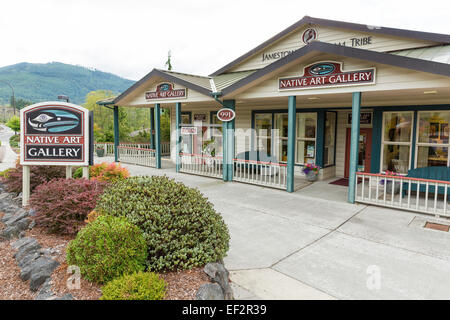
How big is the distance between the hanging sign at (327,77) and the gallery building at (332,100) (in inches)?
0.9

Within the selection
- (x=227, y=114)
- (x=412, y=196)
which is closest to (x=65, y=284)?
(x=227, y=114)

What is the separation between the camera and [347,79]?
746cm

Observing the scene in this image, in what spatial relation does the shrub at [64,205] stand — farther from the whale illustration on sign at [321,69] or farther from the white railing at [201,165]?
the white railing at [201,165]

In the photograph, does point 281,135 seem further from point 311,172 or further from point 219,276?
point 219,276

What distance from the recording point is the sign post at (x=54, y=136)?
6008mm

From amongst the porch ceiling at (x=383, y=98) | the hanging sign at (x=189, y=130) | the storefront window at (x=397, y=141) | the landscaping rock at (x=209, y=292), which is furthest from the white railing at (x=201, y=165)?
the landscaping rock at (x=209, y=292)

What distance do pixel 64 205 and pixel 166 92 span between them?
8.55m

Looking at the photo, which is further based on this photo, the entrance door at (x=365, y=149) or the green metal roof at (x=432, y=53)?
the entrance door at (x=365, y=149)

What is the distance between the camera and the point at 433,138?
8.64 m

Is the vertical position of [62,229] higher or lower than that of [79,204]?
lower

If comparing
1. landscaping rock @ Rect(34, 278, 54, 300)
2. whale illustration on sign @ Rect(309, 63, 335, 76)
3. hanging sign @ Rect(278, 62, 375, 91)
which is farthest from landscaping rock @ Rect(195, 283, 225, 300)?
A: whale illustration on sign @ Rect(309, 63, 335, 76)
